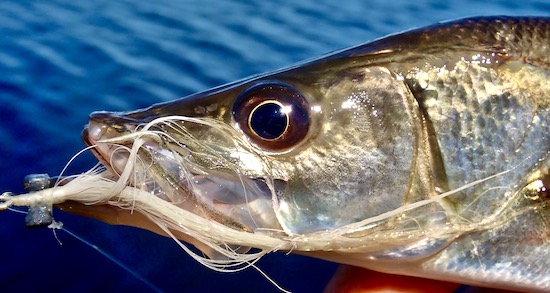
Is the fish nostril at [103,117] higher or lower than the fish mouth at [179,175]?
higher

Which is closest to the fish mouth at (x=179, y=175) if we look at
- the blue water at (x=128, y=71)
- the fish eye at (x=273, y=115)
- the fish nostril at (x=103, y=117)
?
the fish nostril at (x=103, y=117)

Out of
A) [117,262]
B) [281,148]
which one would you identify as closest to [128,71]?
[117,262]

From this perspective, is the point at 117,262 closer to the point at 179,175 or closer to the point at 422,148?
the point at 179,175

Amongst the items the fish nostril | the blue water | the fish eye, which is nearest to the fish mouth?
the fish nostril

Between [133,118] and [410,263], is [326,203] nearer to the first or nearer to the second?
[410,263]

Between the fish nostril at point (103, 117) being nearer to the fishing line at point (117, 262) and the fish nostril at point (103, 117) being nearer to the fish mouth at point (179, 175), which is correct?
the fish mouth at point (179, 175)
